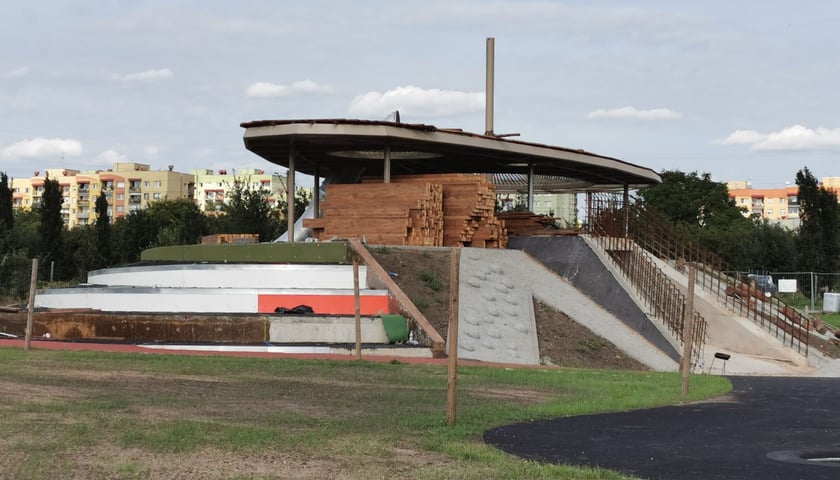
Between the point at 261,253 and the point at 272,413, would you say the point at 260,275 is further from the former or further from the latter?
the point at 272,413

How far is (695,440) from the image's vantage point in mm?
13250

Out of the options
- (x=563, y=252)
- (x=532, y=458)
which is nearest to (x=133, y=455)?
(x=532, y=458)

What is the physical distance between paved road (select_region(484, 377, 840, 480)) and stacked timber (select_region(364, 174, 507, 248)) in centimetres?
1831

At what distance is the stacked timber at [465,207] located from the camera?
118 ft

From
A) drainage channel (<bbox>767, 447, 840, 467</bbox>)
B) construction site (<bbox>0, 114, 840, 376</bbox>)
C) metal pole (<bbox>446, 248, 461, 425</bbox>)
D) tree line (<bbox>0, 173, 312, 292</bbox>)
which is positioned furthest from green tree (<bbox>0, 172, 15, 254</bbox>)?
drainage channel (<bbox>767, 447, 840, 467</bbox>)

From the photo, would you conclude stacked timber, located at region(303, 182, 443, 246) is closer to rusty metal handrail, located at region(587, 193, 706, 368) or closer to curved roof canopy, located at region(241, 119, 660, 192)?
curved roof canopy, located at region(241, 119, 660, 192)

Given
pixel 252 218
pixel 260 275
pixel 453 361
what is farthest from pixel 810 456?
pixel 252 218

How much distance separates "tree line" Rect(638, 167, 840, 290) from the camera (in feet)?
210

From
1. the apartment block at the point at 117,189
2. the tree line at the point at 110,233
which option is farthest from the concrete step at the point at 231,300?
the apartment block at the point at 117,189

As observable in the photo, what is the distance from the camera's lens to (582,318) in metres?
31.7

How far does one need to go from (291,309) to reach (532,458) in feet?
60.1

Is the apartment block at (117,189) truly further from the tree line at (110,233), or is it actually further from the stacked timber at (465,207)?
the stacked timber at (465,207)

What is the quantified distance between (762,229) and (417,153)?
4581 cm

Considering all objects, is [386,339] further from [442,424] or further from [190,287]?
[442,424]
